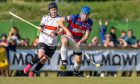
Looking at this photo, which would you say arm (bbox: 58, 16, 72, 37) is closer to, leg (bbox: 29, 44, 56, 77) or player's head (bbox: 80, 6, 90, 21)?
player's head (bbox: 80, 6, 90, 21)

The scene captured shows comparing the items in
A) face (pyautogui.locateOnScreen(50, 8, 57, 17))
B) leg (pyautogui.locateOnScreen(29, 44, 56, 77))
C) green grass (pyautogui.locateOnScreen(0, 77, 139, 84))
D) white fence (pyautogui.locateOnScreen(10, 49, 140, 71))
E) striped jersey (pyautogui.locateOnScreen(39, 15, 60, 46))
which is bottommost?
white fence (pyautogui.locateOnScreen(10, 49, 140, 71))

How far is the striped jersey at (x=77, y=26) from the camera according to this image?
17188 mm

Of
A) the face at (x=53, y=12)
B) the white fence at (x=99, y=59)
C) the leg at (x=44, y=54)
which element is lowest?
the white fence at (x=99, y=59)

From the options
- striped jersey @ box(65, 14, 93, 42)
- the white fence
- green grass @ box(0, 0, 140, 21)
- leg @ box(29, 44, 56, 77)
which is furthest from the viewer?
green grass @ box(0, 0, 140, 21)

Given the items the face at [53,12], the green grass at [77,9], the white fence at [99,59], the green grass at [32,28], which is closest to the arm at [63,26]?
the face at [53,12]

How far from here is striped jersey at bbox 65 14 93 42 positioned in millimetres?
17188

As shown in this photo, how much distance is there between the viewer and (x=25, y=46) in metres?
22.9

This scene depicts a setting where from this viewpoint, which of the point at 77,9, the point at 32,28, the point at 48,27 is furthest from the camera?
the point at 77,9

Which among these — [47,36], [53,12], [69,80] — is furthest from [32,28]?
[69,80]

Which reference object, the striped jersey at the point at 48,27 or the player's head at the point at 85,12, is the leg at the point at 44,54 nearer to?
the striped jersey at the point at 48,27

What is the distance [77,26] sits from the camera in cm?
1720

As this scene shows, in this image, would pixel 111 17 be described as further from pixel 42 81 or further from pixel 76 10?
pixel 42 81

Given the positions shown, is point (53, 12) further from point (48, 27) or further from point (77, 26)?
point (77, 26)

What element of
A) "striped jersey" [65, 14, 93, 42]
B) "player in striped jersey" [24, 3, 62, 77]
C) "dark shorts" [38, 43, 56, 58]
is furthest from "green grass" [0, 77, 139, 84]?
"dark shorts" [38, 43, 56, 58]
